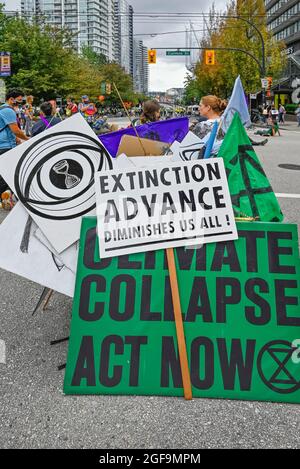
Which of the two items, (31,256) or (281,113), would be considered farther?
(281,113)

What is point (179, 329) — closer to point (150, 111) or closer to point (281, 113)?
point (150, 111)

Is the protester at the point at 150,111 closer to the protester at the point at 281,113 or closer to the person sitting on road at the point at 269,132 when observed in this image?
the person sitting on road at the point at 269,132

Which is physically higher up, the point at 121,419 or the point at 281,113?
the point at 281,113

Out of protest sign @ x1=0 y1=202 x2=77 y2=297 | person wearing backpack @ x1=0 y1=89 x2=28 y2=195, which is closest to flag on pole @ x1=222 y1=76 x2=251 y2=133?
protest sign @ x1=0 y1=202 x2=77 y2=297

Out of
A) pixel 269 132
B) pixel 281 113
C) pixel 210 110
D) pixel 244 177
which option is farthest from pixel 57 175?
pixel 281 113

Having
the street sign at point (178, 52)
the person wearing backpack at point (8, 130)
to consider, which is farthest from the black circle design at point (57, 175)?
the street sign at point (178, 52)

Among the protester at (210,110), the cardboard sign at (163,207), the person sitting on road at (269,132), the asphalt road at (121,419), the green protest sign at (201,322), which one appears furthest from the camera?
the person sitting on road at (269,132)

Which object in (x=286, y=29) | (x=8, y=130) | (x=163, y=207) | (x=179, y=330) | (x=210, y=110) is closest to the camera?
(x=179, y=330)

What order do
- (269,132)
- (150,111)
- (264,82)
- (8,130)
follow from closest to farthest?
(150,111)
(8,130)
(269,132)
(264,82)

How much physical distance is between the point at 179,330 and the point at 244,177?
1.18 meters

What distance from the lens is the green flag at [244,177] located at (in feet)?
Answer: 11.1

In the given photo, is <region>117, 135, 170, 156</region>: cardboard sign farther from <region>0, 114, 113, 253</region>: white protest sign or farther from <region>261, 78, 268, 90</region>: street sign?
<region>261, 78, 268, 90</region>: street sign

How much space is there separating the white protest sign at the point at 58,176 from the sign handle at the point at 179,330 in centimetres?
80

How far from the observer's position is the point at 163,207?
3.11 meters
